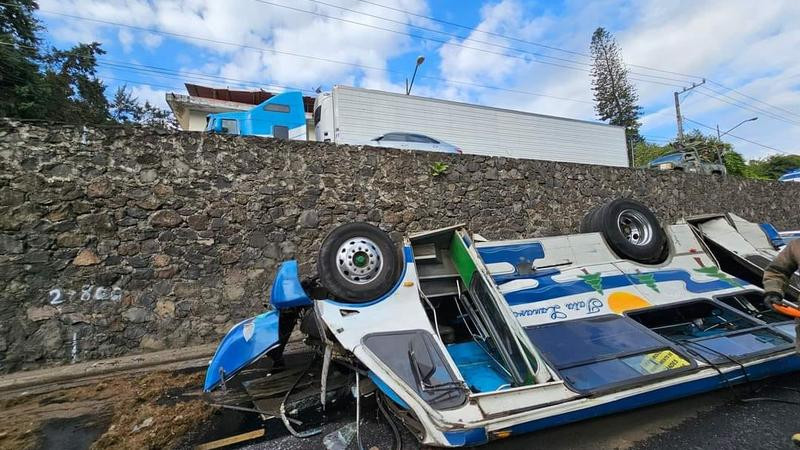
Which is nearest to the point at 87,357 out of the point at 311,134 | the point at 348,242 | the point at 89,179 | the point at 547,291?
the point at 89,179

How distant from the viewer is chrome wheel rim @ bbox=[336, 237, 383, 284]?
3.30m

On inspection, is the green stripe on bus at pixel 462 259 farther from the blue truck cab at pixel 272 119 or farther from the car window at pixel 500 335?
the blue truck cab at pixel 272 119

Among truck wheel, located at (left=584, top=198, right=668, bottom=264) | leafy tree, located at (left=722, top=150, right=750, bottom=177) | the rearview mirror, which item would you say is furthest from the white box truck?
leafy tree, located at (left=722, top=150, right=750, bottom=177)

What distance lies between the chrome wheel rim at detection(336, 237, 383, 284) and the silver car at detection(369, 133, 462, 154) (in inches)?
301

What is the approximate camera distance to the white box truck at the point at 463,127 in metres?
11.2

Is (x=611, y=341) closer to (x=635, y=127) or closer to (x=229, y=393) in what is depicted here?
(x=229, y=393)

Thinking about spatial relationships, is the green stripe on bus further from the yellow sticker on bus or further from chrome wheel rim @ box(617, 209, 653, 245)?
chrome wheel rim @ box(617, 209, 653, 245)

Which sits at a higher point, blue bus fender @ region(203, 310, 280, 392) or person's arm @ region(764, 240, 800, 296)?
person's arm @ region(764, 240, 800, 296)

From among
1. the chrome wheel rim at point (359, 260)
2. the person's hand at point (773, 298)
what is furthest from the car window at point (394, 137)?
the person's hand at point (773, 298)

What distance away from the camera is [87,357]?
522cm

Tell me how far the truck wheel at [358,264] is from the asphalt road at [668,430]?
1002 millimetres

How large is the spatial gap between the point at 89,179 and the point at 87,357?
2.35 metres

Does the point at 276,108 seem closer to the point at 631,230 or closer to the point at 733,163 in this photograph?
the point at 631,230

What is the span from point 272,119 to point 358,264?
10.2 metres
